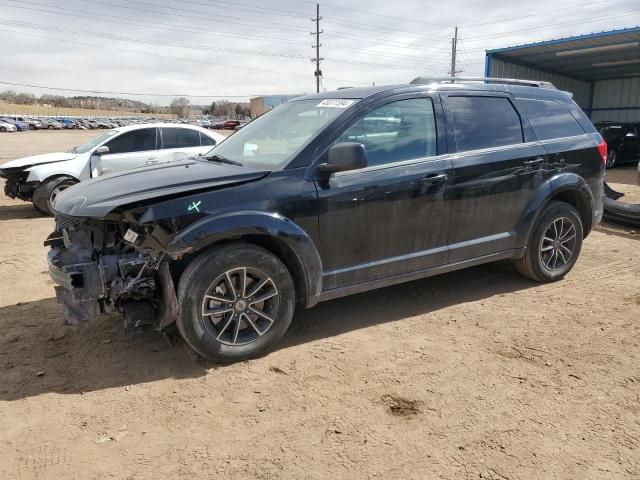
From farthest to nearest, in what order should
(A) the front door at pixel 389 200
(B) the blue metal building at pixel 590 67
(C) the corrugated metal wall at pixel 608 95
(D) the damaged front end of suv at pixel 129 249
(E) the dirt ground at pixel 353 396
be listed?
(C) the corrugated metal wall at pixel 608 95
(B) the blue metal building at pixel 590 67
(A) the front door at pixel 389 200
(D) the damaged front end of suv at pixel 129 249
(E) the dirt ground at pixel 353 396

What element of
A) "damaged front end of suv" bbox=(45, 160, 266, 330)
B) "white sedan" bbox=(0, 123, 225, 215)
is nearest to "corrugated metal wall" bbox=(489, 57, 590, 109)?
"white sedan" bbox=(0, 123, 225, 215)

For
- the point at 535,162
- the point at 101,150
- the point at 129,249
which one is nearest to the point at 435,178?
the point at 535,162

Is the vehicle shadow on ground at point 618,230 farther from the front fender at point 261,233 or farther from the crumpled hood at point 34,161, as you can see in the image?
the crumpled hood at point 34,161

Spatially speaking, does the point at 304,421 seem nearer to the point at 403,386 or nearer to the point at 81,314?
the point at 403,386

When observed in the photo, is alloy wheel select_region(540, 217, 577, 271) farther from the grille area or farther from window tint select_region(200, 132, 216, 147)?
window tint select_region(200, 132, 216, 147)

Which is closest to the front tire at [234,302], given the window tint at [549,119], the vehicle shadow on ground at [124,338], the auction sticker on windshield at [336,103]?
the vehicle shadow on ground at [124,338]

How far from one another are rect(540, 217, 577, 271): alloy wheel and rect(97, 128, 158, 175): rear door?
22.9 feet

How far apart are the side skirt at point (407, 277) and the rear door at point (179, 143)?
647 cm

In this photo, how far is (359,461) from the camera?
8.63ft

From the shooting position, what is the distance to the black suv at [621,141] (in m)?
17.9

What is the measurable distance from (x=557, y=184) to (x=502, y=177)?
0.74 m

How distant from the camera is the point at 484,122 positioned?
4699mm

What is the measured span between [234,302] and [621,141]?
1853 centimetres

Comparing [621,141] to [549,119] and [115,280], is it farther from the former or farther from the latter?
[115,280]
